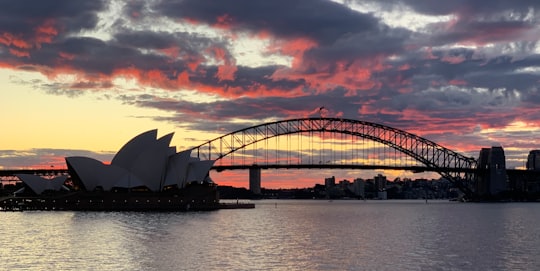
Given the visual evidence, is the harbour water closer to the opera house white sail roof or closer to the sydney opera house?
the opera house white sail roof

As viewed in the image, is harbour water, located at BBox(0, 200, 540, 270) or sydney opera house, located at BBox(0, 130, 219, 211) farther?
sydney opera house, located at BBox(0, 130, 219, 211)

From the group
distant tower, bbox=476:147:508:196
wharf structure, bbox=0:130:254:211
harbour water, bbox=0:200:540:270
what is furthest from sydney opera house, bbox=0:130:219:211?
distant tower, bbox=476:147:508:196

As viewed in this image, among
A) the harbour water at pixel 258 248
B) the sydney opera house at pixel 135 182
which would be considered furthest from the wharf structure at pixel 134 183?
the harbour water at pixel 258 248

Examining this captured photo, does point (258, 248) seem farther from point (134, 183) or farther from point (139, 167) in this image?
point (134, 183)

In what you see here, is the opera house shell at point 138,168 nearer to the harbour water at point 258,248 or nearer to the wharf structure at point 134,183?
the wharf structure at point 134,183

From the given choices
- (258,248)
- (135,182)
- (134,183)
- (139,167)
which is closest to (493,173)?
(139,167)

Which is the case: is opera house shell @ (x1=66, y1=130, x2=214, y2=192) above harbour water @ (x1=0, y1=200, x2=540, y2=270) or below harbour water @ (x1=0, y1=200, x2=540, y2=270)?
above
